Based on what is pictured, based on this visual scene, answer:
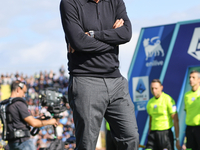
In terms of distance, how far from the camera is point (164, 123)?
6980 millimetres

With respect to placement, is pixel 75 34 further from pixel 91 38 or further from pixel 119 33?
pixel 119 33

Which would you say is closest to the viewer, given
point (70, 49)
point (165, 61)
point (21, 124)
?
point (70, 49)

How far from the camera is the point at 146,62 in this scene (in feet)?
30.0

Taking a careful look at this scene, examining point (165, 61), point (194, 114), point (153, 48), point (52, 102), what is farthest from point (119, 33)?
point (153, 48)

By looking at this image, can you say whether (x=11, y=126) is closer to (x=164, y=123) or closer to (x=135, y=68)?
(x=164, y=123)

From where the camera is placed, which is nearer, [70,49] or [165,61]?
[70,49]

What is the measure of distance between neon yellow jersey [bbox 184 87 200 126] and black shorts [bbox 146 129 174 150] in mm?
492

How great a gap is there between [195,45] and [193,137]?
249cm

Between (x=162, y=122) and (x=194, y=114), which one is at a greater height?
(x=194, y=114)

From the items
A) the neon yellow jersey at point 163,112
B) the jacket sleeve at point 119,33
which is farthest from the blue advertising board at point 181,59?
the jacket sleeve at point 119,33

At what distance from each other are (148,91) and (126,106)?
6.52m

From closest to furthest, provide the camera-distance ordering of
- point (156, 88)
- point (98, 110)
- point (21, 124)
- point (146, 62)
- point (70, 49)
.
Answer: point (98, 110) < point (70, 49) < point (21, 124) < point (156, 88) < point (146, 62)

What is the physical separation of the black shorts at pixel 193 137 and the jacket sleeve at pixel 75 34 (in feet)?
15.4

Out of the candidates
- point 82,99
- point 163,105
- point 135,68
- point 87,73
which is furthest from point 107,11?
point 135,68
